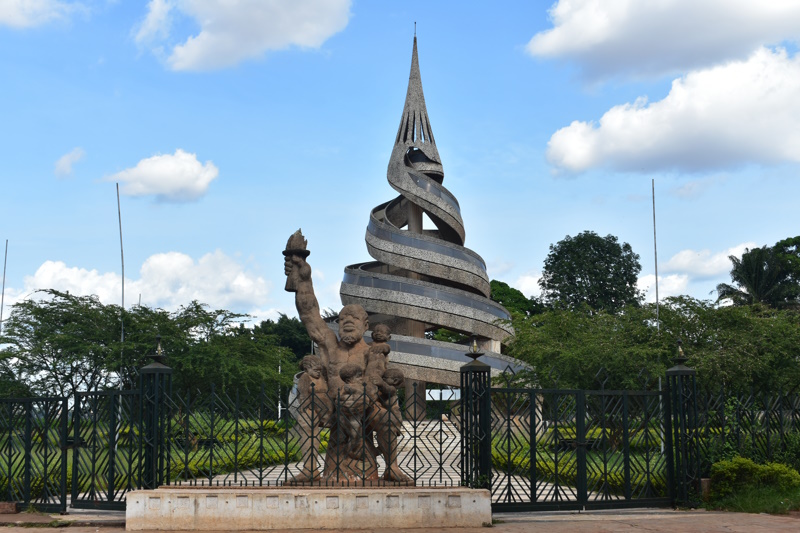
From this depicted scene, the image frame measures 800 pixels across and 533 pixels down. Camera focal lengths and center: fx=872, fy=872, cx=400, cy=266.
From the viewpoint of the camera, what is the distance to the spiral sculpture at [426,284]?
101 feet

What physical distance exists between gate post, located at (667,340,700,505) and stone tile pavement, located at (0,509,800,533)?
44 centimetres

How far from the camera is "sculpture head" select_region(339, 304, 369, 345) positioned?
40.3ft

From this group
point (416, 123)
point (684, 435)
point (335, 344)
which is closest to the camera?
point (335, 344)

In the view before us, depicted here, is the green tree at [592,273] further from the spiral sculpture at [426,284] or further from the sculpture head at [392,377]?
the sculpture head at [392,377]

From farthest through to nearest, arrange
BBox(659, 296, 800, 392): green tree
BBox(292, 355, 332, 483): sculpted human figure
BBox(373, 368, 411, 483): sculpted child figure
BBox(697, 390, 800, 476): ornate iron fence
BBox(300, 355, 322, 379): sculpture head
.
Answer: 1. BBox(659, 296, 800, 392): green tree
2. BBox(697, 390, 800, 476): ornate iron fence
3. BBox(300, 355, 322, 379): sculpture head
4. BBox(373, 368, 411, 483): sculpted child figure
5. BBox(292, 355, 332, 483): sculpted human figure

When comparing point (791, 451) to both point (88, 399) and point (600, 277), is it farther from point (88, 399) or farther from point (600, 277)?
point (600, 277)

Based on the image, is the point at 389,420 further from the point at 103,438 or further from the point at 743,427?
the point at 743,427

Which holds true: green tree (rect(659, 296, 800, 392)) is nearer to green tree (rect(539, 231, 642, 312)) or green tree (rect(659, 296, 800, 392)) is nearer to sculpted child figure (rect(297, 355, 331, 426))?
sculpted child figure (rect(297, 355, 331, 426))

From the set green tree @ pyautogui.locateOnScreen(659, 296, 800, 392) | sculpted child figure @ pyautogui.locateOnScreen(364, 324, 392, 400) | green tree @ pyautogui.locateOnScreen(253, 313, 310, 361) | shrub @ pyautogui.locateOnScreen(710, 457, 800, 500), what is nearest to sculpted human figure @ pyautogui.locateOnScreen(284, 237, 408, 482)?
sculpted child figure @ pyautogui.locateOnScreen(364, 324, 392, 400)

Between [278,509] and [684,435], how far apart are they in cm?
599

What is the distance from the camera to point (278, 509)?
10758mm

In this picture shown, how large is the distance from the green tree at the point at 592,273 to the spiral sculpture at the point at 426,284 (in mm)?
20256

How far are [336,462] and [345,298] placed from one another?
68.0ft

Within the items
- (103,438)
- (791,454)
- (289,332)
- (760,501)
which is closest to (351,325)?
(103,438)
